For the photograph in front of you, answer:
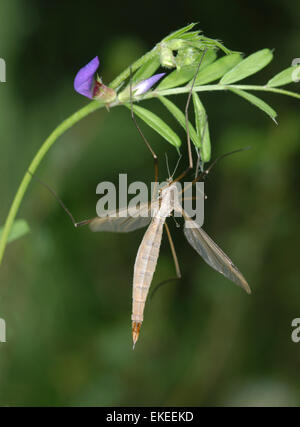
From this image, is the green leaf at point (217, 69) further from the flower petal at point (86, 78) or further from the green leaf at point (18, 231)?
the green leaf at point (18, 231)

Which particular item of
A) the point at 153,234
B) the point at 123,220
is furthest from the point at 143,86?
the point at 153,234

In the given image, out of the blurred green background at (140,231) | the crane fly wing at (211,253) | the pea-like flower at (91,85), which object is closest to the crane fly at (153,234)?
the crane fly wing at (211,253)

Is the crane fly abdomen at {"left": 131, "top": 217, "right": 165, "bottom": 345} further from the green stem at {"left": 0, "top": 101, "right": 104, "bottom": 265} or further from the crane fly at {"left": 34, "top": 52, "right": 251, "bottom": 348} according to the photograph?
the green stem at {"left": 0, "top": 101, "right": 104, "bottom": 265}

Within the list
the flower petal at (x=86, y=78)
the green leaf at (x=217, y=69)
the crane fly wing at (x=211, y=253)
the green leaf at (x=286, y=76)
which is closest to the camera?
the flower petal at (x=86, y=78)

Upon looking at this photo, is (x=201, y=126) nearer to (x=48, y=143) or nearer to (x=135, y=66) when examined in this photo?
(x=135, y=66)

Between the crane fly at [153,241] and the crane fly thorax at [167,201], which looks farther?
the crane fly thorax at [167,201]

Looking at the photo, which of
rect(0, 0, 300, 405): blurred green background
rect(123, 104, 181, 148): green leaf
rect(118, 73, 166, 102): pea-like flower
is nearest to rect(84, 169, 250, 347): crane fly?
rect(123, 104, 181, 148): green leaf
